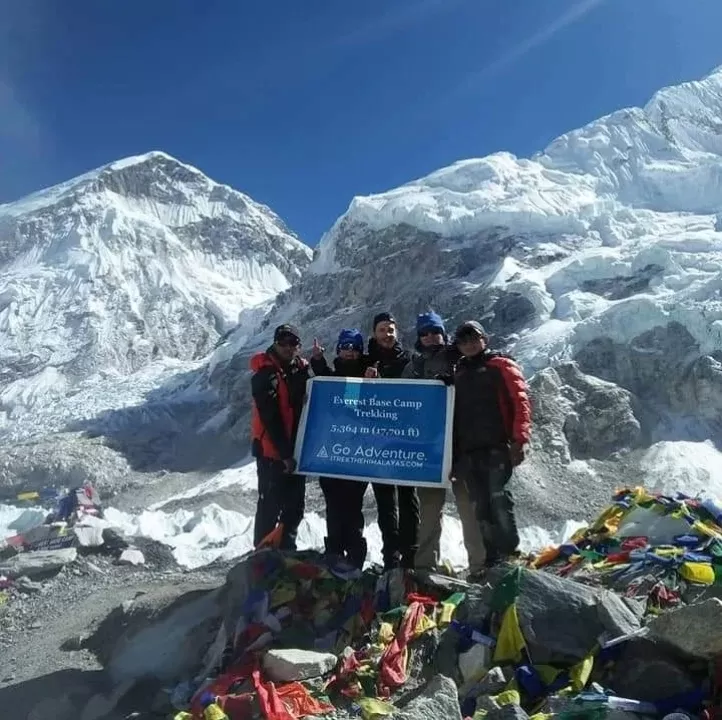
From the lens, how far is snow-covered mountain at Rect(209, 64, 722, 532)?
1055 inches

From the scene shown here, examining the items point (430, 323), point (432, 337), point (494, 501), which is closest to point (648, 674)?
point (494, 501)

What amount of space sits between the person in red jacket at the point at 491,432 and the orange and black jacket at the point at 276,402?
1445mm

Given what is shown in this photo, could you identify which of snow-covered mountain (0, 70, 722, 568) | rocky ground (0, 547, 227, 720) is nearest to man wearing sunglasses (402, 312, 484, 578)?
rocky ground (0, 547, 227, 720)

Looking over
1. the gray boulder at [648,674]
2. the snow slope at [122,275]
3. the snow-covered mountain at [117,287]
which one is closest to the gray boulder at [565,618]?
the gray boulder at [648,674]

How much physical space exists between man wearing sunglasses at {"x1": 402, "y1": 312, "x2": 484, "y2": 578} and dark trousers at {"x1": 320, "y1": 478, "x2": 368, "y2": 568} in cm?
54

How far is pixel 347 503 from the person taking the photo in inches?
221

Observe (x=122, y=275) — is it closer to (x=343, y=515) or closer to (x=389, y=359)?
(x=389, y=359)

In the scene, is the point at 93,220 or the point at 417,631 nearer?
the point at 417,631

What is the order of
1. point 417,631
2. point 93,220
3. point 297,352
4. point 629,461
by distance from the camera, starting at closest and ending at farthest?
point 417,631
point 297,352
point 629,461
point 93,220

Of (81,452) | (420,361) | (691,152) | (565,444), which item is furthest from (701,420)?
(691,152)

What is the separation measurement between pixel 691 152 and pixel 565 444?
197 feet

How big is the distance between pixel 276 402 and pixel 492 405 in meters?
1.80

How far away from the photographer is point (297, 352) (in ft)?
19.2

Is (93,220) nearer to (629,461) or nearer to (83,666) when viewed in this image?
(629,461)
